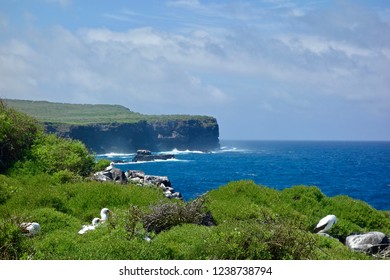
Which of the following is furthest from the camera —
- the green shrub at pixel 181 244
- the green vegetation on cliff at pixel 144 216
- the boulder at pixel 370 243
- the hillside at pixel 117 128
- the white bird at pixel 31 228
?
the hillside at pixel 117 128

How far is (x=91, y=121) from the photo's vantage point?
267ft

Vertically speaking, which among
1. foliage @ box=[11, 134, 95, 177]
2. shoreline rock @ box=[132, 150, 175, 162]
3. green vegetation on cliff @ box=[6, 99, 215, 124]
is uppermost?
green vegetation on cliff @ box=[6, 99, 215, 124]

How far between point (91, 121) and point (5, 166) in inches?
2374

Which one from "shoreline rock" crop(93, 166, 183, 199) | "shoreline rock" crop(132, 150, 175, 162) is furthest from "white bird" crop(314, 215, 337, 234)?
"shoreline rock" crop(132, 150, 175, 162)

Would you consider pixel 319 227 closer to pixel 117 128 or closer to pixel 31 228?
pixel 31 228

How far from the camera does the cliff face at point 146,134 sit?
73.8m

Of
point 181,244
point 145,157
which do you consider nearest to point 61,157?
point 181,244

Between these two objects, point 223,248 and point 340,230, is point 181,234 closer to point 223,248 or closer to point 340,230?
point 223,248

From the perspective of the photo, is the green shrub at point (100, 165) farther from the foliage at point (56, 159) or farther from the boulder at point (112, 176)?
the boulder at point (112, 176)

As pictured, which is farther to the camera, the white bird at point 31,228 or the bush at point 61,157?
the bush at point 61,157

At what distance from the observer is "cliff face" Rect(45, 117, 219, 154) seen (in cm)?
7381

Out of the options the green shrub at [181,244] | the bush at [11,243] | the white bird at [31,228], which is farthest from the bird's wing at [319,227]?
the bush at [11,243]

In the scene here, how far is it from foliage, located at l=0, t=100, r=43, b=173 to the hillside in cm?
1163

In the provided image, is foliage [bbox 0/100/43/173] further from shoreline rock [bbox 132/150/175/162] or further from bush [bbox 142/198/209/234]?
shoreline rock [bbox 132/150/175/162]
